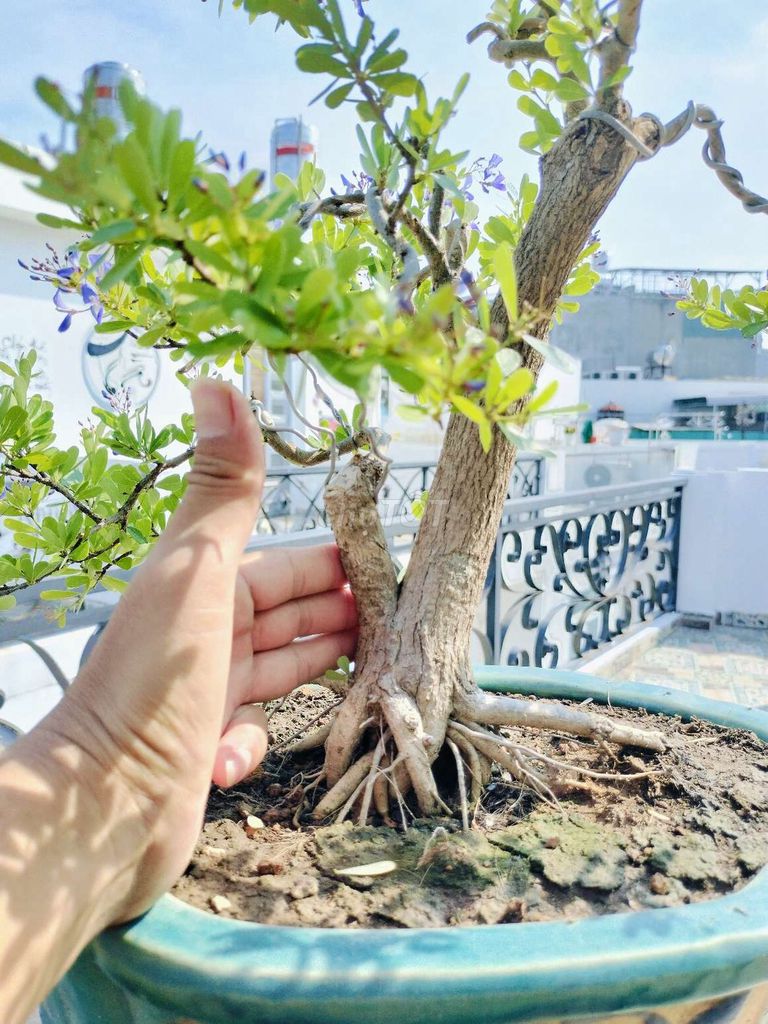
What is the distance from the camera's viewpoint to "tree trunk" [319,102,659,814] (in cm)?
95

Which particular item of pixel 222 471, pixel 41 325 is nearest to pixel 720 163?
pixel 222 471

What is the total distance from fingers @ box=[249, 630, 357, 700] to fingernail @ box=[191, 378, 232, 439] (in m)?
0.45

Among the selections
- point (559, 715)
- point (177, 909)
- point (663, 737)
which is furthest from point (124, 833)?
point (663, 737)

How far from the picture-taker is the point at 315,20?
602mm

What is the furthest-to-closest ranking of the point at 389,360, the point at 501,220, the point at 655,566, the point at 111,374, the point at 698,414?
the point at 698,414
the point at 111,374
the point at 655,566
the point at 501,220
the point at 389,360

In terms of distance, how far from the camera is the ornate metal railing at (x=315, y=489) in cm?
489

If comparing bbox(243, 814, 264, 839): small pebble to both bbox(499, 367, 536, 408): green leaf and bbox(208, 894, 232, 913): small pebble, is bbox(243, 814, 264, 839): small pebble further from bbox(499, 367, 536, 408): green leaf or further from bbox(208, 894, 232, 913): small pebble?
bbox(499, 367, 536, 408): green leaf

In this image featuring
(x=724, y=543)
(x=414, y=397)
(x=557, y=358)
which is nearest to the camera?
(x=557, y=358)

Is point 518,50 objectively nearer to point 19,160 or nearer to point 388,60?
point 388,60

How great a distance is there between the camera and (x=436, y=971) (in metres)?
0.58

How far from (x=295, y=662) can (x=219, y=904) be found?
355 millimetres

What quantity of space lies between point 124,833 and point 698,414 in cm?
2203

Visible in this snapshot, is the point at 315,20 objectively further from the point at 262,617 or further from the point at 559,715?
the point at 559,715

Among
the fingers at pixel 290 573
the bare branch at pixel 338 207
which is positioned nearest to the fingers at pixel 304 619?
the fingers at pixel 290 573
